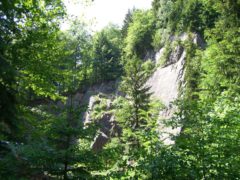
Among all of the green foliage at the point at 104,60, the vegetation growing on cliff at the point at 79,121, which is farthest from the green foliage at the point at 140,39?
the vegetation growing on cliff at the point at 79,121

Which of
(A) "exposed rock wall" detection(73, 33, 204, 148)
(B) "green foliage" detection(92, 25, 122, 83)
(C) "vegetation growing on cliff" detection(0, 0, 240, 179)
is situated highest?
(B) "green foliage" detection(92, 25, 122, 83)

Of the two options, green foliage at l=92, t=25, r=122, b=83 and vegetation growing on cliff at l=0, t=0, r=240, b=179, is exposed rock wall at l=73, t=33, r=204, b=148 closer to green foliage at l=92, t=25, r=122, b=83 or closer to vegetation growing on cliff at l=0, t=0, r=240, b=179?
vegetation growing on cliff at l=0, t=0, r=240, b=179

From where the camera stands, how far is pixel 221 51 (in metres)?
15.4

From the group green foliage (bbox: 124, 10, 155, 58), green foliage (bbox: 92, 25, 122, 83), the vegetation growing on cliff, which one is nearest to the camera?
the vegetation growing on cliff

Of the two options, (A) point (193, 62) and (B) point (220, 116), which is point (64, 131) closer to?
(B) point (220, 116)

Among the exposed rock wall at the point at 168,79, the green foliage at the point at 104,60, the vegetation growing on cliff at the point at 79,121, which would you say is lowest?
the vegetation growing on cliff at the point at 79,121

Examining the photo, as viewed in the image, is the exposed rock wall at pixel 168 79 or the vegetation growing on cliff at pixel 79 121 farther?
the exposed rock wall at pixel 168 79

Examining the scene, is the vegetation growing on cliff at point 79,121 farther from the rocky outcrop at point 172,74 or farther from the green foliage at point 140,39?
the green foliage at point 140,39

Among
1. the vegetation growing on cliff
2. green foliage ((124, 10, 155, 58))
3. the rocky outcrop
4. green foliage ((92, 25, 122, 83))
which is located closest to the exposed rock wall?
the rocky outcrop

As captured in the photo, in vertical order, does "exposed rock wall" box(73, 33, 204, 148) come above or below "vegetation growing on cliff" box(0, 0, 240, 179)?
above

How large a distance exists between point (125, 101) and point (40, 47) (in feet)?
30.8

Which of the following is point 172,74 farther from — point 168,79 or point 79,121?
point 79,121

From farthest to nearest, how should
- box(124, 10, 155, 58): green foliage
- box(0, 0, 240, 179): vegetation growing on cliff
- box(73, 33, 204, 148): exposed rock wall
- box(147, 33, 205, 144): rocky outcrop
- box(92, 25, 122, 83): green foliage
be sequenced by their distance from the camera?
box(92, 25, 122, 83): green foliage → box(124, 10, 155, 58): green foliage → box(147, 33, 205, 144): rocky outcrop → box(73, 33, 204, 148): exposed rock wall → box(0, 0, 240, 179): vegetation growing on cliff

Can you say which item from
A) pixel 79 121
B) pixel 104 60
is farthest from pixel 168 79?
pixel 79 121
